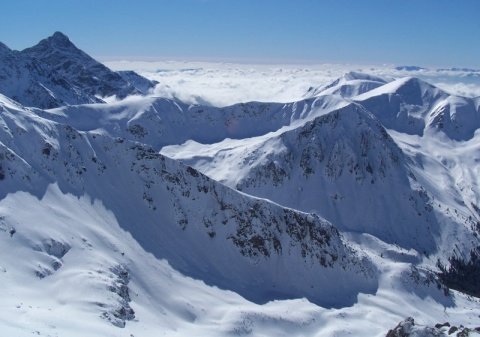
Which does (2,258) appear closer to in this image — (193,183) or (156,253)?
(156,253)

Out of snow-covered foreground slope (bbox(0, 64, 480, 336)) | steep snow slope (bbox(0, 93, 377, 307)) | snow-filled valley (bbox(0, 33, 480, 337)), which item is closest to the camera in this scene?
snow-filled valley (bbox(0, 33, 480, 337))

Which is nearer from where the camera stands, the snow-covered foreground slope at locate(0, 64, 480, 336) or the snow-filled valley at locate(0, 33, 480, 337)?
the snow-filled valley at locate(0, 33, 480, 337)

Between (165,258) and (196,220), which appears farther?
(196,220)

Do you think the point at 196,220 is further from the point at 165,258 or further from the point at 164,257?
the point at 165,258

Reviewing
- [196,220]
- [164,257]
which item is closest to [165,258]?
[164,257]

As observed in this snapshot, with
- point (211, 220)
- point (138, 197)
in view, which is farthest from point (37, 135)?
point (211, 220)

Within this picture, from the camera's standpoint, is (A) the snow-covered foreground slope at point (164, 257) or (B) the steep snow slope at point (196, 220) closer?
(A) the snow-covered foreground slope at point (164, 257)

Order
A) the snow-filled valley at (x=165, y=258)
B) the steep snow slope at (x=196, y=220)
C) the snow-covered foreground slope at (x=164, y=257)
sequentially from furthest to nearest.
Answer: the steep snow slope at (x=196, y=220) < the snow-covered foreground slope at (x=164, y=257) < the snow-filled valley at (x=165, y=258)

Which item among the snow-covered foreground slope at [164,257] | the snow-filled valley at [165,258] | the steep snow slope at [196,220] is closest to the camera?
the snow-filled valley at [165,258]

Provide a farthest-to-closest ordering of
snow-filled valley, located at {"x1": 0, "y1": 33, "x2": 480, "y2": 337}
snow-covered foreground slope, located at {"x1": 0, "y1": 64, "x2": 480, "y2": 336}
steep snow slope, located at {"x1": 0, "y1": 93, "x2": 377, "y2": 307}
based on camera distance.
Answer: steep snow slope, located at {"x1": 0, "y1": 93, "x2": 377, "y2": 307} → snow-covered foreground slope, located at {"x1": 0, "y1": 64, "x2": 480, "y2": 336} → snow-filled valley, located at {"x1": 0, "y1": 33, "x2": 480, "y2": 337}

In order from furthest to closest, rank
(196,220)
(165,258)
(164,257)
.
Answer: (196,220)
(164,257)
(165,258)

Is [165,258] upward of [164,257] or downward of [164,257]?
downward

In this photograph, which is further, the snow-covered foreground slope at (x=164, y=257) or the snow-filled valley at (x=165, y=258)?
the snow-covered foreground slope at (x=164, y=257)
